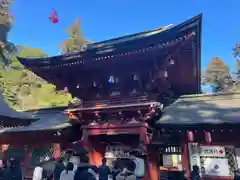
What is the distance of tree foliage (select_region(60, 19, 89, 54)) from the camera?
38694mm

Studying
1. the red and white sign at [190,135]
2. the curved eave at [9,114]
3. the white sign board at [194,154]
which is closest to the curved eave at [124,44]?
the curved eave at [9,114]

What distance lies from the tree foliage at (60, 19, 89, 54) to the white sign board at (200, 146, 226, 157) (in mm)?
32255

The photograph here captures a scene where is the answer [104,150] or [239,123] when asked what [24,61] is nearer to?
[104,150]

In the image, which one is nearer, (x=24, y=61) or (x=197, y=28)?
(x=197, y=28)

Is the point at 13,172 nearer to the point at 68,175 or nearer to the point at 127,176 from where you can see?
the point at 68,175

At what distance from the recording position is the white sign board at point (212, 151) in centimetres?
808

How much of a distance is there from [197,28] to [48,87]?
24.1 metres

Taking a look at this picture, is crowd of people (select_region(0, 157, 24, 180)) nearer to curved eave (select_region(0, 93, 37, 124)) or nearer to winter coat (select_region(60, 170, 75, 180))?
winter coat (select_region(60, 170, 75, 180))

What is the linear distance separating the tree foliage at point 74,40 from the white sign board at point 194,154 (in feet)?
105

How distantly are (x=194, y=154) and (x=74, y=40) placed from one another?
35.0m

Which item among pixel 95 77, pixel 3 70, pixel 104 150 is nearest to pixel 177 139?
pixel 104 150

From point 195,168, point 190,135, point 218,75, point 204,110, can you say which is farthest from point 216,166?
point 218,75

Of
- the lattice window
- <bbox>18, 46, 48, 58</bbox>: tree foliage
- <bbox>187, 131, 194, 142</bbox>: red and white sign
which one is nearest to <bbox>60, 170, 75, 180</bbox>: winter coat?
<bbox>187, 131, 194, 142</bbox>: red and white sign

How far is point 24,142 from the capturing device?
11422 millimetres
